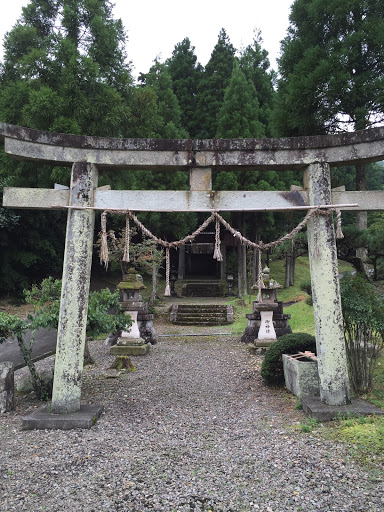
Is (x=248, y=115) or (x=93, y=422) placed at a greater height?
(x=248, y=115)

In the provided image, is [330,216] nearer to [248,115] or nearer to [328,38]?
[328,38]

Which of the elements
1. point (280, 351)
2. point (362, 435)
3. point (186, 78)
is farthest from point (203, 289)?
point (362, 435)

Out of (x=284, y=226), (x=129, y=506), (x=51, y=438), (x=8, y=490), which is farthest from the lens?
(x=284, y=226)

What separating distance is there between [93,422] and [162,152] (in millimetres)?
3944

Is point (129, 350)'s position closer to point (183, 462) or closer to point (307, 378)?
point (307, 378)

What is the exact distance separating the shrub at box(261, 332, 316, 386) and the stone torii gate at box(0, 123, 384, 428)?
63.8 inches

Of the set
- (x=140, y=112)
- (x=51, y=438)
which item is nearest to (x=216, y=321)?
(x=140, y=112)

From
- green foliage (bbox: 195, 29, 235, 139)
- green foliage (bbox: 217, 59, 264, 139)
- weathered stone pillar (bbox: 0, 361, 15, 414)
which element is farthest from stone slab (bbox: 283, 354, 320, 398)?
green foliage (bbox: 195, 29, 235, 139)

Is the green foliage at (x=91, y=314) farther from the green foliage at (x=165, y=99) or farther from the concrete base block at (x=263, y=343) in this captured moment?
the green foliage at (x=165, y=99)

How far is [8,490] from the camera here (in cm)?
324

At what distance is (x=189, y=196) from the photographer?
519 cm

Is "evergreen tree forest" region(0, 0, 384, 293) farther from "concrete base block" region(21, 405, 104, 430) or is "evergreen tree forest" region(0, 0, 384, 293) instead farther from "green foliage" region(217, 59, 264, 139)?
"concrete base block" region(21, 405, 104, 430)

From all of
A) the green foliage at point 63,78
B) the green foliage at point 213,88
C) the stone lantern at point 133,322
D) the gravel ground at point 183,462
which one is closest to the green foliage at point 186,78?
the green foliage at point 213,88

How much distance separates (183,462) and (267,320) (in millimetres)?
7715
